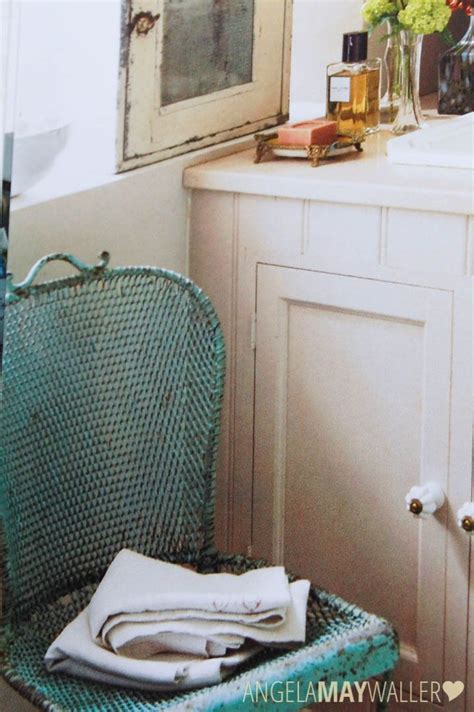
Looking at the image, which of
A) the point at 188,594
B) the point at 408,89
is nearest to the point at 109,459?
the point at 188,594

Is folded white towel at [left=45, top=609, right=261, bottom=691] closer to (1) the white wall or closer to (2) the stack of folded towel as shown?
(2) the stack of folded towel

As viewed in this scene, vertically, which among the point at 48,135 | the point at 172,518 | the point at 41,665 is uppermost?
the point at 48,135

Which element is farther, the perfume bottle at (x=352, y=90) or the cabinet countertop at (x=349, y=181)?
the perfume bottle at (x=352, y=90)

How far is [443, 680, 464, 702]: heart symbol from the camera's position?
1.82 m

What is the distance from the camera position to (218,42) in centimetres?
207

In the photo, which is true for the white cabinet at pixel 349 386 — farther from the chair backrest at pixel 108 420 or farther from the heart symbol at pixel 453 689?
the chair backrest at pixel 108 420

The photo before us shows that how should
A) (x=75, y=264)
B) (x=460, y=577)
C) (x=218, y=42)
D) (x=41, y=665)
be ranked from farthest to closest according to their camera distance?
(x=218, y=42), (x=460, y=577), (x=75, y=264), (x=41, y=665)

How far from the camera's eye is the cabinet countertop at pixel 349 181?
1700 mm

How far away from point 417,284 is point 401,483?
0.33 metres

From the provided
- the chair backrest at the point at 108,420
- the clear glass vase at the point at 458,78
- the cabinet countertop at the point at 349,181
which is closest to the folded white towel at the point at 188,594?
the chair backrest at the point at 108,420

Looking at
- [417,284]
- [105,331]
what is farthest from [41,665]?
[417,284]

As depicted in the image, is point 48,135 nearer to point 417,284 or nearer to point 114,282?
point 114,282

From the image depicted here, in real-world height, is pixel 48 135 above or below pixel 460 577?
above

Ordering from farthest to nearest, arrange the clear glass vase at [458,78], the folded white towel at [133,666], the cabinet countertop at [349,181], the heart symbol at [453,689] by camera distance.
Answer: the clear glass vase at [458,78], the heart symbol at [453,689], the cabinet countertop at [349,181], the folded white towel at [133,666]
